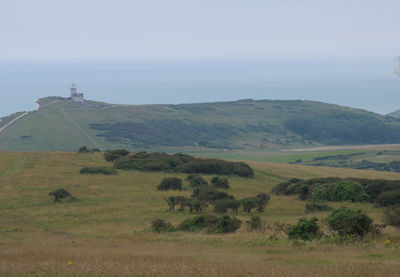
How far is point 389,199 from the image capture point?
89.6 ft

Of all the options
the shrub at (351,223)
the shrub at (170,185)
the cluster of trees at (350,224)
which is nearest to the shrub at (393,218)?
the cluster of trees at (350,224)

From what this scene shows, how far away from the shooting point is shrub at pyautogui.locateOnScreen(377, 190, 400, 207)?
27047mm

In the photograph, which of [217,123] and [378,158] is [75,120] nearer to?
[217,123]

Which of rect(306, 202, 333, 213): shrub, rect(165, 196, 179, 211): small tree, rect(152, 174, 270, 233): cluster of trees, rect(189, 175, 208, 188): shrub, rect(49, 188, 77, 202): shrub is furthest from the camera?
rect(189, 175, 208, 188): shrub

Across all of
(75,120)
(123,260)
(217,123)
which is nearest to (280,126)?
(217,123)

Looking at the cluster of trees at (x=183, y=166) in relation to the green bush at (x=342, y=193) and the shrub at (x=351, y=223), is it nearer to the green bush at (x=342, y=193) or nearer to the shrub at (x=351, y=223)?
the green bush at (x=342, y=193)

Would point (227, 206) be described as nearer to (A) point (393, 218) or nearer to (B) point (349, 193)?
(B) point (349, 193)

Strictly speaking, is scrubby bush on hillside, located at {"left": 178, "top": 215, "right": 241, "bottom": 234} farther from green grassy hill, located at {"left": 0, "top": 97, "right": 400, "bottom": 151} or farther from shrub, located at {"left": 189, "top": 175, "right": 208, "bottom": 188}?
green grassy hill, located at {"left": 0, "top": 97, "right": 400, "bottom": 151}

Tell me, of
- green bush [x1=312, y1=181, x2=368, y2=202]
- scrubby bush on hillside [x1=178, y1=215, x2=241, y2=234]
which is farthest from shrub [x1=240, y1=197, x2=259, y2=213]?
scrubby bush on hillside [x1=178, y1=215, x2=241, y2=234]

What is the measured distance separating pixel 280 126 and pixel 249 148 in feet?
139

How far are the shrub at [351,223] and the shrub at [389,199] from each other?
1309cm

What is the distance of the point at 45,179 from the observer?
38.8 m

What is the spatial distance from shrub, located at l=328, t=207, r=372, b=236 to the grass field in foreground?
525 mm

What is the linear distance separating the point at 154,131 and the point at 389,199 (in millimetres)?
145626
